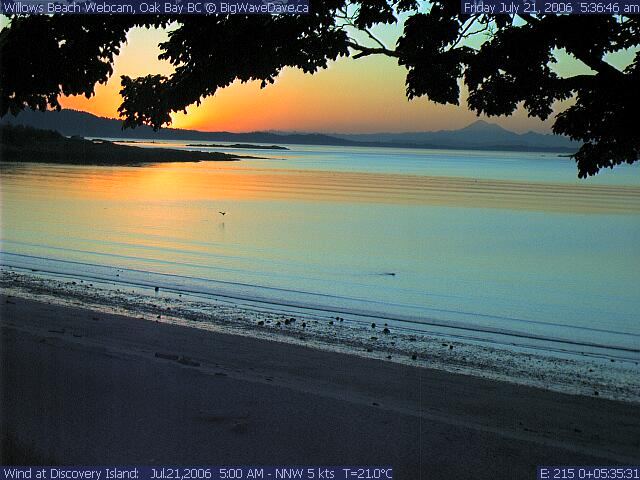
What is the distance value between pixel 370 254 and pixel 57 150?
59.8m

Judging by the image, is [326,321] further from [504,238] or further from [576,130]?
[504,238]

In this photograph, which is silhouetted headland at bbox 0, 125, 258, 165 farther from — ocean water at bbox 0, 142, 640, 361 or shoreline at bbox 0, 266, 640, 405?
shoreline at bbox 0, 266, 640, 405

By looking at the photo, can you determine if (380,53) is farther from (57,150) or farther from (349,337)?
(57,150)

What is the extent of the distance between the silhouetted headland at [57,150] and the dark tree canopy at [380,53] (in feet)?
194

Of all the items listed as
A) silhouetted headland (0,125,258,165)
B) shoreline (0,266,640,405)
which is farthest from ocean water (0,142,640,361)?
silhouetted headland (0,125,258,165)

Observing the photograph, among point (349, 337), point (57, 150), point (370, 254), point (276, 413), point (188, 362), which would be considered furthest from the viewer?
point (57, 150)

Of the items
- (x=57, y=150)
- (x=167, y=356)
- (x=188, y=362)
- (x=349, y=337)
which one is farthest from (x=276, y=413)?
(x=57, y=150)

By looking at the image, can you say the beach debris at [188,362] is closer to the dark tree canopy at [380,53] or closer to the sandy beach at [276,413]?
the sandy beach at [276,413]

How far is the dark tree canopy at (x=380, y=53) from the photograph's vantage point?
7086 mm

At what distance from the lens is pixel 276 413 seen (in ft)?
21.1

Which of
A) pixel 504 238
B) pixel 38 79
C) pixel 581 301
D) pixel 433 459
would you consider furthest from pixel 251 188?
pixel 433 459

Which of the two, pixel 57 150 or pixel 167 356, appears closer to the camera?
pixel 167 356

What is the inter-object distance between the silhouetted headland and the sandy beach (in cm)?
5966

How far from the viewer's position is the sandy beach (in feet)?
18.4
